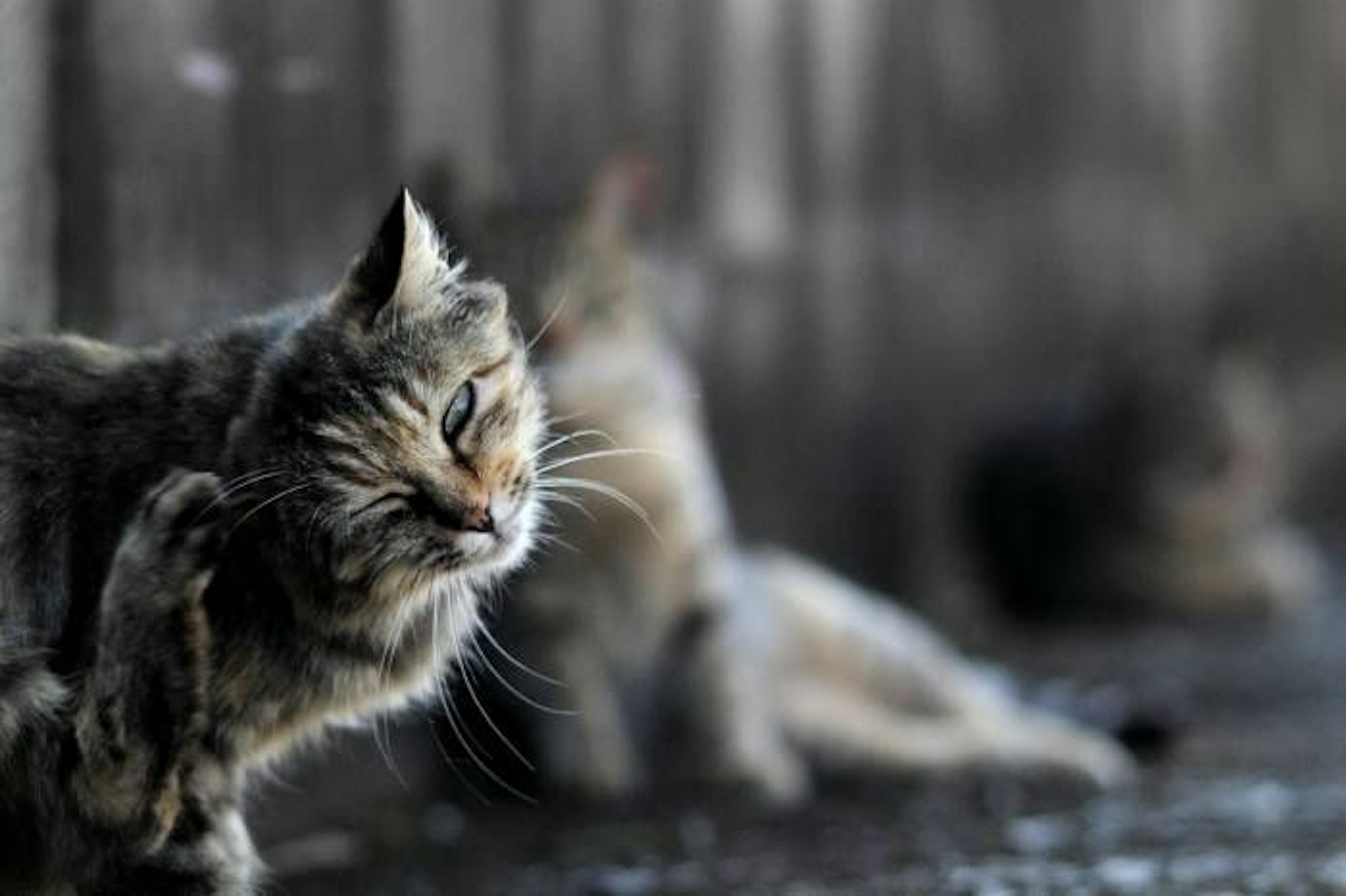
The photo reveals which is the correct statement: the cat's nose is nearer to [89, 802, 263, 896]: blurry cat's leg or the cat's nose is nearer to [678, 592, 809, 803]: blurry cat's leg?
[89, 802, 263, 896]: blurry cat's leg

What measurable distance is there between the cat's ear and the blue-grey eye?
0.13 metres

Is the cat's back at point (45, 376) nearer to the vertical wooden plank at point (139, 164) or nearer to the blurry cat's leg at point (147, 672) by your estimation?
the blurry cat's leg at point (147, 672)

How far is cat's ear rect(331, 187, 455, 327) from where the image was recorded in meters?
2.56

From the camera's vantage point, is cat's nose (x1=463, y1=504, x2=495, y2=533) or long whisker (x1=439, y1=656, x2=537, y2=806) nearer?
cat's nose (x1=463, y1=504, x2=495, y2=533)

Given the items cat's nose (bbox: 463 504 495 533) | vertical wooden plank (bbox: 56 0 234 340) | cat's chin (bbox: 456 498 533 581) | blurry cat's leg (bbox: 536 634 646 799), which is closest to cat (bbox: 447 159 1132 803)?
blurry cat's leg (bbox: 536 634 646 799)

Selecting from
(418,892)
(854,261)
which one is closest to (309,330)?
(418,892)

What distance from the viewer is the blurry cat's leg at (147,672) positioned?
2.49 m

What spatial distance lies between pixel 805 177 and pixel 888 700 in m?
2.03

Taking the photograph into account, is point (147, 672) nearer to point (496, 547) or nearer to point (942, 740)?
point (496, 547)

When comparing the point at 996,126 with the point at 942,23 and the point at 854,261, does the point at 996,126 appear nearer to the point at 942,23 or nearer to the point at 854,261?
the point at 942,23

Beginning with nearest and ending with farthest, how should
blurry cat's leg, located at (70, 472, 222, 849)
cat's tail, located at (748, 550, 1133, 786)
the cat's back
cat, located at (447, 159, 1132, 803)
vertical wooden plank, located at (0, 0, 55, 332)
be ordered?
blurry cat's leg, located at (70, 472, 222, 849), the cat's back, vertical wooden plank, located at (0, 0, 55, 332), cat, located at (447, 159, 1132, 803), cat's tail, located at (748, 550, 1133, 786)

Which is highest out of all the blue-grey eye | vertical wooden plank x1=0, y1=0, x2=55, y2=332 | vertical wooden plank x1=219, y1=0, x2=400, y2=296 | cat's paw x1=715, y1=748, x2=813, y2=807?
vertical wooden plank x1=219, y1=0, x2=400, y2=296

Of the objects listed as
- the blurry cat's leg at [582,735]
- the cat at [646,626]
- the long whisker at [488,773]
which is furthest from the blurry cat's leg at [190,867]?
the blurry cat's leg at [582,735]

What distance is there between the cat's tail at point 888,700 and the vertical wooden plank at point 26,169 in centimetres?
247
